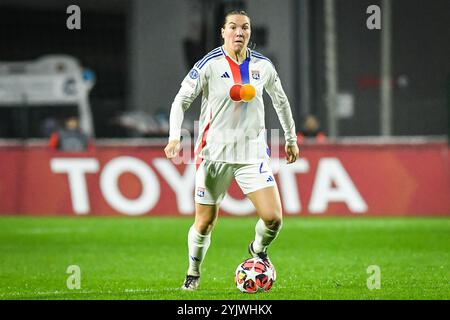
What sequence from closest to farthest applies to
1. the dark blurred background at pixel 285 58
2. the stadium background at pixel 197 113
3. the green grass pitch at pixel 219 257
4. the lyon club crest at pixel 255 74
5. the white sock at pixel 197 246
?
the lyon club crest at pixel 255 74 < the white sock at pixel 197 246 < the green grass pitch at pixel 219 257 < the stadium background at pixel 197 113 < the dark blurred background at pixel 285 58

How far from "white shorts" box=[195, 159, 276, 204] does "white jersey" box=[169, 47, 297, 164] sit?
0.20 feet

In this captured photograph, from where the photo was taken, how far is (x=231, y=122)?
9992 mm

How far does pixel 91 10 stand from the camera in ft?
115

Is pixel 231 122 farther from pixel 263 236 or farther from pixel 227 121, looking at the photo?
Answer: pixel 263 236

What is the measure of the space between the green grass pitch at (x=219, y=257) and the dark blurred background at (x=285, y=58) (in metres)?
6.46

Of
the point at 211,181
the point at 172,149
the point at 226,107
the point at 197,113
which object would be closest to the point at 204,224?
the point at 211,181

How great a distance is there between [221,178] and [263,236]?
0.66 m

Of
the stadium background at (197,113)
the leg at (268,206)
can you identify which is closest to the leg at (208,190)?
the leg at (268,206)

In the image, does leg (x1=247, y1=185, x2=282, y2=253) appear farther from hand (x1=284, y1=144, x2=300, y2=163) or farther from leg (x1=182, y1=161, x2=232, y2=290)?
hand (x1=284, y1=144, x2=300, y2=163)

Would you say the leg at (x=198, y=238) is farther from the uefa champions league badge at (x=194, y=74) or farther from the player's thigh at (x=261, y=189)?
the uefa champions league badge at (x=194, y=74)

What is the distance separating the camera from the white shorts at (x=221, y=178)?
1007 centimetres

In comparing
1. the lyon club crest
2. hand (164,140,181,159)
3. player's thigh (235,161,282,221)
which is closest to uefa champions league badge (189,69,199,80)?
the lyon club crest
